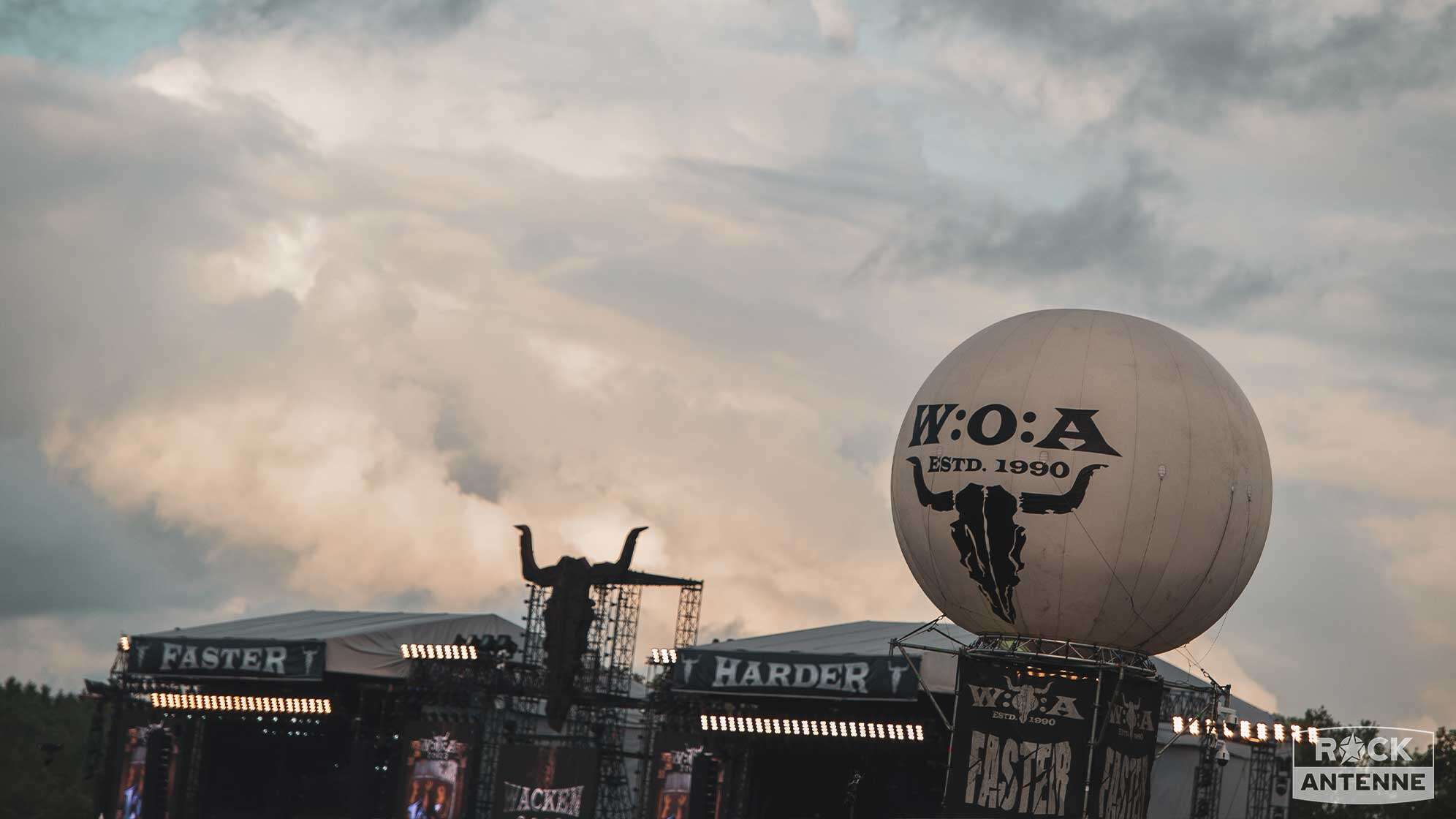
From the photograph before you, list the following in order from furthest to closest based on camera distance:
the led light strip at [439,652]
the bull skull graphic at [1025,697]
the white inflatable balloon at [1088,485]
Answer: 1. the led light strip at [439,652]
2. the bull skull graphic at [1025,697]
3. the white inflatable balloon at [1088,485]

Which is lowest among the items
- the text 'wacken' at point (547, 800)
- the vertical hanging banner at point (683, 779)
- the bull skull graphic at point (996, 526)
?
the text 'wacken' at point (547, 800)

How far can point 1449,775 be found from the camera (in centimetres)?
5353

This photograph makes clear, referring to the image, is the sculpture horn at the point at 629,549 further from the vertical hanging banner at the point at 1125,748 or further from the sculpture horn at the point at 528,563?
the vertical hanging banner at the point at 1125,748

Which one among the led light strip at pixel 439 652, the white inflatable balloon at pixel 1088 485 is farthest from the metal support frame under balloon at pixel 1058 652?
the led light strip at pixel 439 652

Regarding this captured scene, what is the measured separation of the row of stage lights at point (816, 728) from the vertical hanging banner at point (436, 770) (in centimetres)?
572

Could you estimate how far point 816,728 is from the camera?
3650 centimetres

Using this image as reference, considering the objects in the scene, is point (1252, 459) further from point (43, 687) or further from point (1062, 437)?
point (43, 687)

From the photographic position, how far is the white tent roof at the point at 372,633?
41500mm

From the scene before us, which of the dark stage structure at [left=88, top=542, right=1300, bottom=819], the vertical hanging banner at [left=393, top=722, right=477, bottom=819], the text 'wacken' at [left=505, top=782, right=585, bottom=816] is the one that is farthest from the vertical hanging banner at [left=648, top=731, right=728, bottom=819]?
the vertical hanging banner at [left=393, top=722, right=477, bottom=819]

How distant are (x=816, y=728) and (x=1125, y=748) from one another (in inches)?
674

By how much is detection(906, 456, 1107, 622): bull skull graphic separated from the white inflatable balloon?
2 cm

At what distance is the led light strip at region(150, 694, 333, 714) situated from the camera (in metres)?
43.3

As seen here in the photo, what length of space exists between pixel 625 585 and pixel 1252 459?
22.1 m

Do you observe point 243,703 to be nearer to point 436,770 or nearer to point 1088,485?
point 436,770
